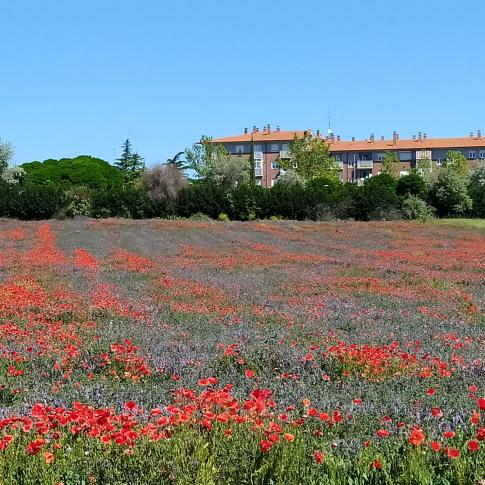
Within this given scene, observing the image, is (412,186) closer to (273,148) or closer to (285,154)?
(285,154)

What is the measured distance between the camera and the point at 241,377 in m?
7.23

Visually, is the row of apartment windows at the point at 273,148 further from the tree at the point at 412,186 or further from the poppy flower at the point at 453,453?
the poppy flower at the point at 453,453

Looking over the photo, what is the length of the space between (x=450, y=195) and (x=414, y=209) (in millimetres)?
5346

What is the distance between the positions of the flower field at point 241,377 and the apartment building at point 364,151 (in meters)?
117

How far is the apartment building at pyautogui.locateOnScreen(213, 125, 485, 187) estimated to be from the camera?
438 ft

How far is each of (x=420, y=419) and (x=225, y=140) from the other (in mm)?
141539

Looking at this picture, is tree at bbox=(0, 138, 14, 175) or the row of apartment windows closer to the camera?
tree at bbox=(0, 138, 14, 175)

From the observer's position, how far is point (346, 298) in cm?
1381

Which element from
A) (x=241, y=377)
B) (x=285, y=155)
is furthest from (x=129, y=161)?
(x=241, y=377)

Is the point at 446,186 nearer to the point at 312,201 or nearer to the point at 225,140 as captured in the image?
the point at 312,201

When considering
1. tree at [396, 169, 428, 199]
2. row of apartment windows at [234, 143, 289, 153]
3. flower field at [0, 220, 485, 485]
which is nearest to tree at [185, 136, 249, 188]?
tree at [396, 169, 428, 199]

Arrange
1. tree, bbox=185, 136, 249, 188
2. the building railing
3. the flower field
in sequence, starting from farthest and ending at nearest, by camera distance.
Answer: the building railing
tree, bbox=185, 136, 249, 188
the flower field

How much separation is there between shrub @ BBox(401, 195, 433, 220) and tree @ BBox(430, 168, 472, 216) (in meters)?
3.61

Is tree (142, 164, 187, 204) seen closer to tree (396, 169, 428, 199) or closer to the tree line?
the tree line
